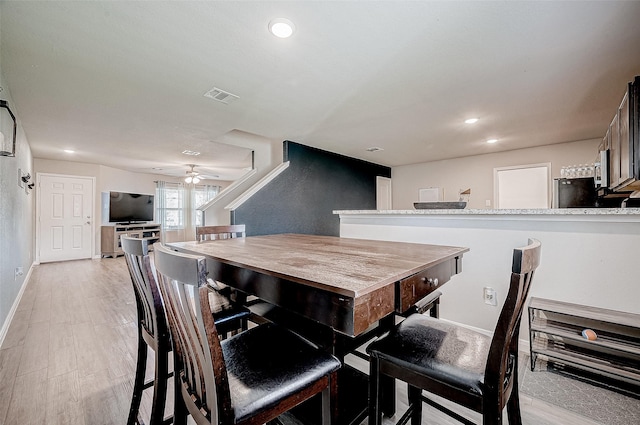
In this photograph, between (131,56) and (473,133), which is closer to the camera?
(131,56)

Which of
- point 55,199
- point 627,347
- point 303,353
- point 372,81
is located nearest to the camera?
point 303,353

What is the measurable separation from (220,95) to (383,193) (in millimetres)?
5118

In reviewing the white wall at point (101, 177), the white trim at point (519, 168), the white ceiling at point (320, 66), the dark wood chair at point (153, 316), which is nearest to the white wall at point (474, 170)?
the white trim at point (519, 168)

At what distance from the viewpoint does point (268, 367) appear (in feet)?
2.93

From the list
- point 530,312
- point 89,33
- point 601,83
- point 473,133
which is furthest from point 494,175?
point 89,33

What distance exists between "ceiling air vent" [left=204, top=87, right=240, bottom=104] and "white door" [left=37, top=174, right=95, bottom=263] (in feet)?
18.6

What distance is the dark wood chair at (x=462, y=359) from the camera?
0.81m

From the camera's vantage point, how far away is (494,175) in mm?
5578

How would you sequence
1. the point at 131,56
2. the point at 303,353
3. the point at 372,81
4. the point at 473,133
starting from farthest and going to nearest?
the point at 473,133 → the point at 372,81 → the point at 131,56 → the point at 303,353

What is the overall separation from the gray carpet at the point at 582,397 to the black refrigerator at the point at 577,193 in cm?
251

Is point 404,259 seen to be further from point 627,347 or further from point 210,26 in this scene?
point 210,26

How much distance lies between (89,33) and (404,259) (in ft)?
8.13

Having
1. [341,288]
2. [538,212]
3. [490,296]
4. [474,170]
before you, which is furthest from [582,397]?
[474,170]

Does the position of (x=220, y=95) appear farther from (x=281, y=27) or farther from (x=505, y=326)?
(x=505, y=326)
